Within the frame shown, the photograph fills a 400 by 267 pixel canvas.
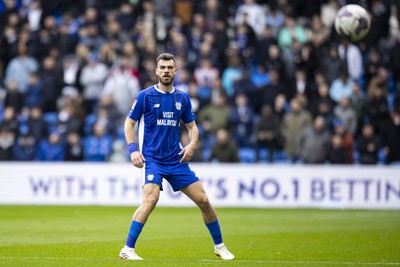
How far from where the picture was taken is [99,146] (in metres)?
25.7

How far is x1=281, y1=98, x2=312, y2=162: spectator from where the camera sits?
25344 millimetres

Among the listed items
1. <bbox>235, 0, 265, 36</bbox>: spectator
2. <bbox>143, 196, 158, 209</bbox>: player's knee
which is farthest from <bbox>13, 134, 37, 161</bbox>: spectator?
<bbox>143, 196, 158, 209</bbox>: player's knee

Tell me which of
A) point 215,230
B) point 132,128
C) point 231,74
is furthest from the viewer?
point 231,74

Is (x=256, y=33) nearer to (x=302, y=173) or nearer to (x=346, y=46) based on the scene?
(x=346, y=46)

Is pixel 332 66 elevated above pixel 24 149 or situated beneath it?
elevated above

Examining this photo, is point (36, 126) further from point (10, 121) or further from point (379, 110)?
point (379, 110)

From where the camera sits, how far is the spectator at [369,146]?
25188 millimetres

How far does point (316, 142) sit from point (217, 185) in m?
3.02

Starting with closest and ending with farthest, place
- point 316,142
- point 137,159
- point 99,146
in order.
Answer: point 137,159 → point 316,142 → point 99,146

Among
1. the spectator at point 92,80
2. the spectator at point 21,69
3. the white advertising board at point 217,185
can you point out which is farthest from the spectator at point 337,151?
the spectator at point 21,69

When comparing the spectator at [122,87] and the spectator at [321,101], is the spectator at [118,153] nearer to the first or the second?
the spectator at [122,87]

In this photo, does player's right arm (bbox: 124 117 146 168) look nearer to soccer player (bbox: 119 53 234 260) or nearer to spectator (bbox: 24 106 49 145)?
soccer player (bbox: 119 53 234 260)

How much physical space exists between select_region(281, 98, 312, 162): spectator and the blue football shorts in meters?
13.4

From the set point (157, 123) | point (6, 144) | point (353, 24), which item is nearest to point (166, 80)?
point (157, 123)
